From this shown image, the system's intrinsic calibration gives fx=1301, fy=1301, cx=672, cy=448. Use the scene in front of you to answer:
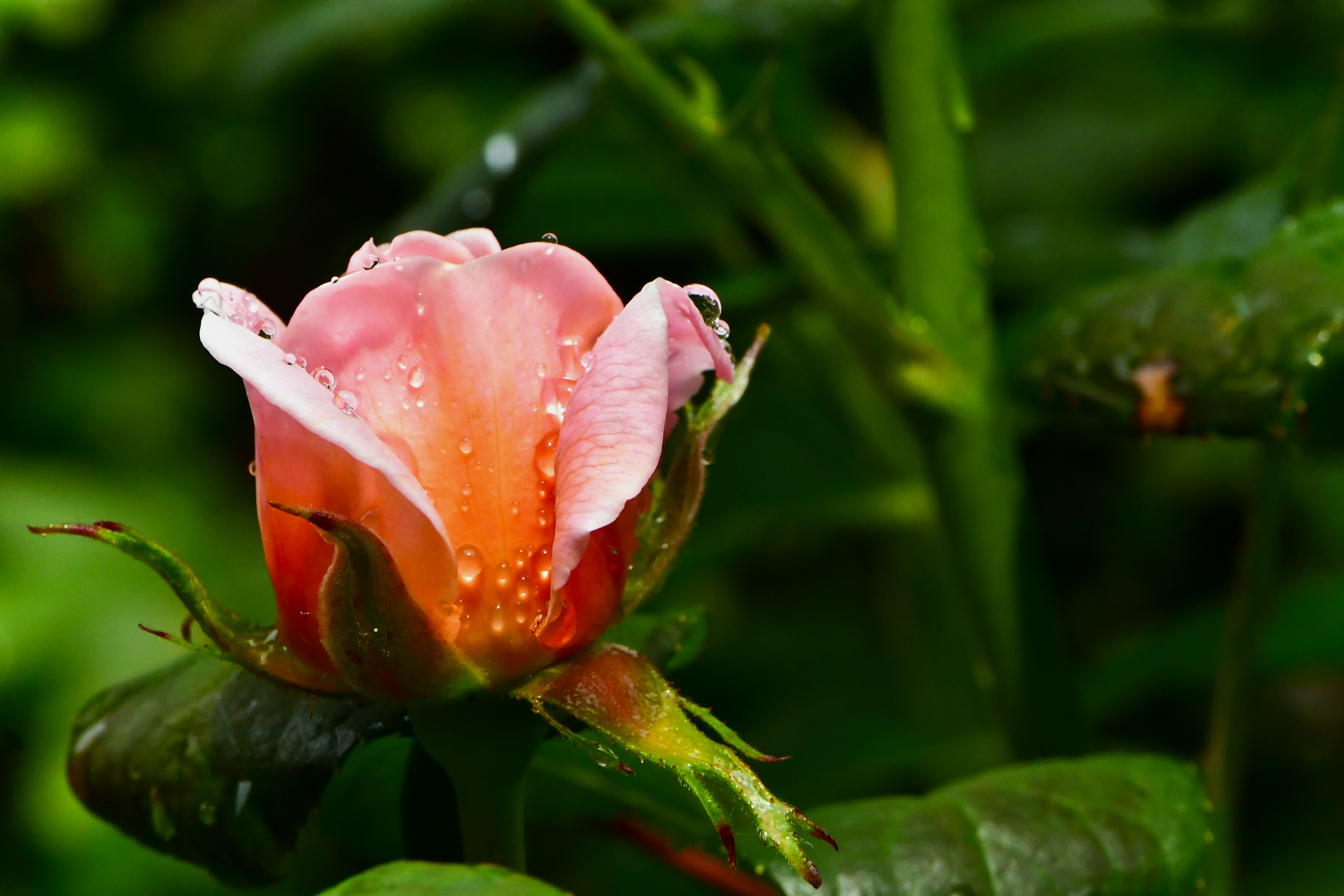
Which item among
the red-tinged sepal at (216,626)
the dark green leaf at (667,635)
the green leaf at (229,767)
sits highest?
the dark green leaf at (667,635)

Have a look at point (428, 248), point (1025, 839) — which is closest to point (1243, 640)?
point (1025, 839)

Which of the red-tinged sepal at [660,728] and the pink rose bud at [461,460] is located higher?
the pink rose bud at [461,460]

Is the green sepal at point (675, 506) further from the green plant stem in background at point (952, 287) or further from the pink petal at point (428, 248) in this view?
the green plant stem in background at point (952, 287)

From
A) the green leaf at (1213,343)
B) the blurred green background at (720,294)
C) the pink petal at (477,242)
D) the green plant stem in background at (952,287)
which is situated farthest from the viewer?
the blurred green background at (720,294)

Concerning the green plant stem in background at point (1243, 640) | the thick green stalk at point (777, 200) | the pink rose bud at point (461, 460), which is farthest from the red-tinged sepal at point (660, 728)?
the green plant stem in background at point (1243, 640)

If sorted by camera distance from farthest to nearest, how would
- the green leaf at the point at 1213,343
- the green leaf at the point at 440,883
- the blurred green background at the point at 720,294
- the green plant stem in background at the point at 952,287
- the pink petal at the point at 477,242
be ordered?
1. the blurred green background at the point at 720,294
2. the green plant stem in background at the point at 952,287
3. the green leaf at the point at 1213,343
4. the pink petal at the point at 477,242
5. the green leaf at the point at 440,883

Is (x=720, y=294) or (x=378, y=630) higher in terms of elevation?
(x=720, y=294)

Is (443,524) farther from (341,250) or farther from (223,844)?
(341,250)

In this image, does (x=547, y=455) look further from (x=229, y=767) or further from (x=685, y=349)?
(x=229, y=767)
